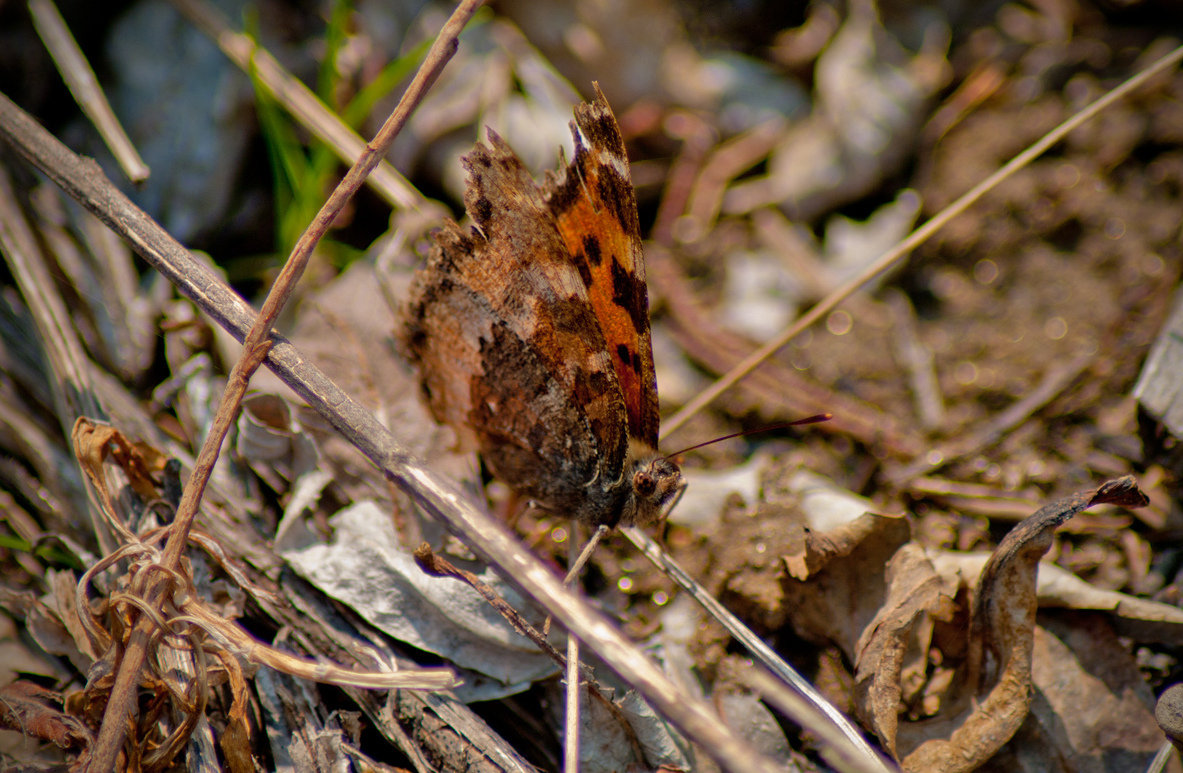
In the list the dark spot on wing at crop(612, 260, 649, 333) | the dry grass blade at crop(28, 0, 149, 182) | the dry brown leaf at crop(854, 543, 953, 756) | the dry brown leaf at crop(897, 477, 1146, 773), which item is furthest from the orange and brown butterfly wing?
the dry grass blade at crop(28, 0, 149, 182)

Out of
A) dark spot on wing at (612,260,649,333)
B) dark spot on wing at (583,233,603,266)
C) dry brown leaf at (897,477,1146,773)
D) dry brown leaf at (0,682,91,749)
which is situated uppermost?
dark spot on wing at (583,233,603,266)

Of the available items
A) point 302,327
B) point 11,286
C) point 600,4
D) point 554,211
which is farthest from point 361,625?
point 600,4

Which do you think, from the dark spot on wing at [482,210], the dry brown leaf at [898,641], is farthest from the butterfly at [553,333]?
the dry brown leaf at [898,641]

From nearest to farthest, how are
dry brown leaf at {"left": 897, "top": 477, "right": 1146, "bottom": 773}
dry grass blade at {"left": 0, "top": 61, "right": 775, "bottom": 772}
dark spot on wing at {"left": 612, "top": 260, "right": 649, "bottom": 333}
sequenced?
dry grass blade at {"left": 0, "top": 61, "right": 775, "bottom": 772} < dry brown leaf at {"left": 897, "top": 477, "right": 1146, "bottom": 773} < dark spot on wing at {"left": 612, "top": 260, "right": 649, "bottom": 333}

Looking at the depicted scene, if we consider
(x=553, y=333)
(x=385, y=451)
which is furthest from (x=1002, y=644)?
(x=385, y=451)

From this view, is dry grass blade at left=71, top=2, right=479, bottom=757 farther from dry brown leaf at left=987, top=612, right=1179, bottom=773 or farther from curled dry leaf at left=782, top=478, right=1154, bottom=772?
dry brown leaf at left=987, top=612, right=1179, bottom=773

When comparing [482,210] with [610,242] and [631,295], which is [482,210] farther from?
[631,295]
